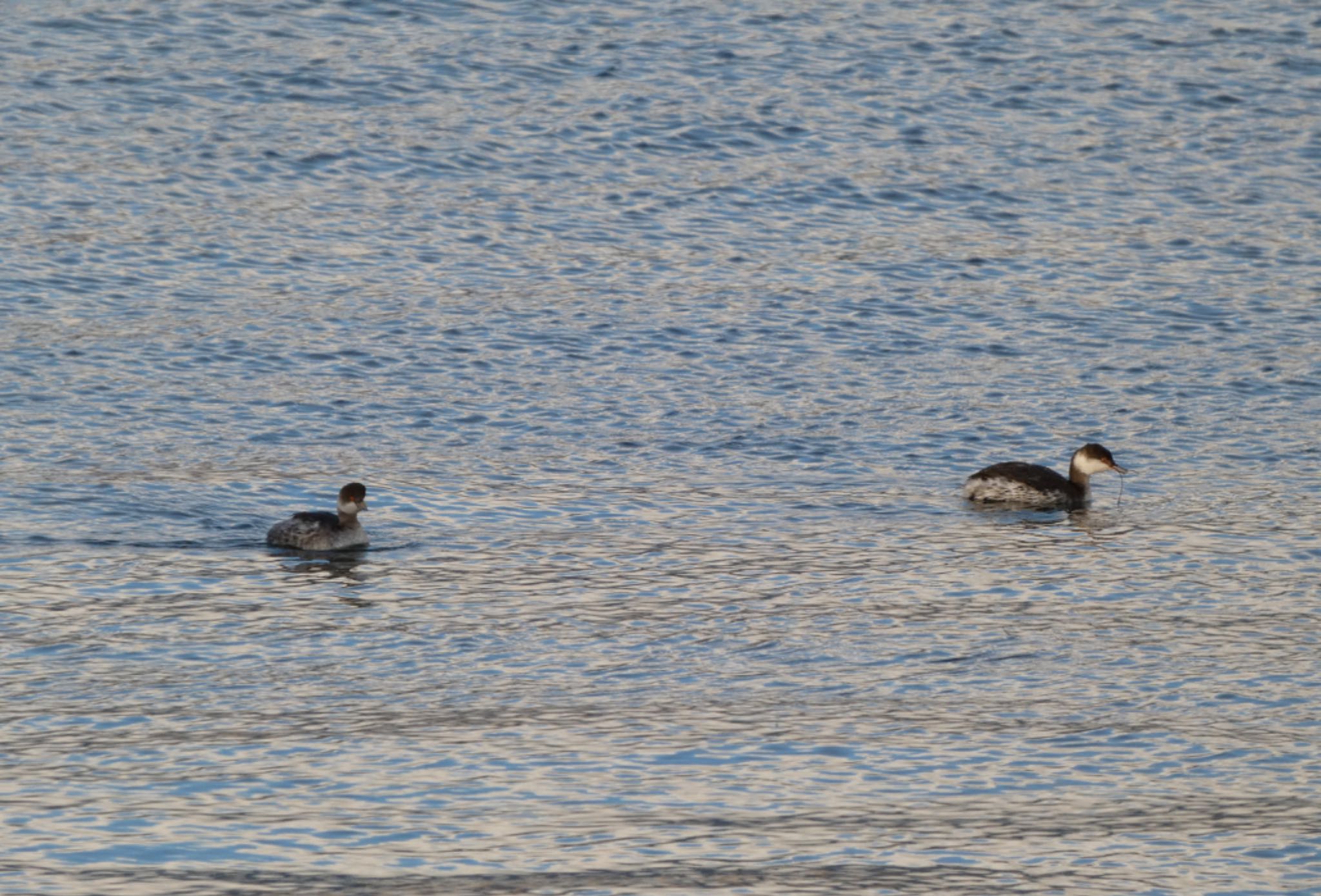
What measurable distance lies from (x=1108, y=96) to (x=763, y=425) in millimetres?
12333

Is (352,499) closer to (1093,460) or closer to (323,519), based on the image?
(323,519)

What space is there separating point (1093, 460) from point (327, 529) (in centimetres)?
594

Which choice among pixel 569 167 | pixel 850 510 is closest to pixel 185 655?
pixel 850 510

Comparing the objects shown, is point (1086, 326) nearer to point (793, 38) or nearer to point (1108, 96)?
point (1108, 96)

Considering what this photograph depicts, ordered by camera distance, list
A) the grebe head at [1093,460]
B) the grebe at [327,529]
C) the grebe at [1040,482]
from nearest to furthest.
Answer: the grebe at [327,529] → the grebe at [1040,482] → the grebe head at [1093,460]

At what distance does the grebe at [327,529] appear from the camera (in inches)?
542

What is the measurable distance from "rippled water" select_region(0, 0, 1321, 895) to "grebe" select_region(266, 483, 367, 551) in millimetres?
124

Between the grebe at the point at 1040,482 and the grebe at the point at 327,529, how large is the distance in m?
4.48

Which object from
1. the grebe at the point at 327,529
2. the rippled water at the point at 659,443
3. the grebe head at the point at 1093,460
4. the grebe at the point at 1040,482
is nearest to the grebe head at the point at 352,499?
the grebe at the point at 327,529

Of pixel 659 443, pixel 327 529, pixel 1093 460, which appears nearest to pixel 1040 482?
pixel 1093 460

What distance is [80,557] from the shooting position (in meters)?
13.5

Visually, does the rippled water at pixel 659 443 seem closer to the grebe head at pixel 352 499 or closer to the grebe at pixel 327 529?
the grebe at pixel 327 529

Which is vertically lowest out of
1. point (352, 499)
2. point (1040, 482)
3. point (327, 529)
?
point (1040, 482)

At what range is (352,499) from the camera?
47.2 ft
